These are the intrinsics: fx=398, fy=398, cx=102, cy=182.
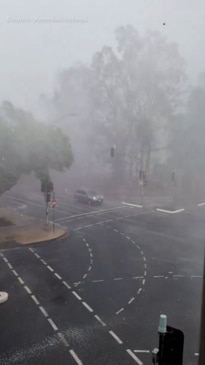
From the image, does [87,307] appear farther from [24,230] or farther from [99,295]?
[24,230]

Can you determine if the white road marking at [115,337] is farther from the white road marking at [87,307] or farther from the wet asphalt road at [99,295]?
the white road marking at [87,307]

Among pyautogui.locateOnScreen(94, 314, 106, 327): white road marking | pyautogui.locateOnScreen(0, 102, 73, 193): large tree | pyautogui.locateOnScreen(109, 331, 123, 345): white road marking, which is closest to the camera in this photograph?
pyautogui.locateOnScreen(109, 331, 123, 345): white road marking

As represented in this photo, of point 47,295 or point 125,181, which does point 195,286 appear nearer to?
point 47,295

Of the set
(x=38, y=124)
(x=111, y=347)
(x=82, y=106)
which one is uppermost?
(x=82, y=106)

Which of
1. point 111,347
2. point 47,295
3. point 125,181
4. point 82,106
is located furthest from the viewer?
point 82,106

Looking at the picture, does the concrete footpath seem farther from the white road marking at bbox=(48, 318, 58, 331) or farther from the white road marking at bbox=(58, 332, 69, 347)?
the white road marking at bbox=(58, 332, 69, 347)

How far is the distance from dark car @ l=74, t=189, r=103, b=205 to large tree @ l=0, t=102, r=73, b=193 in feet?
16.2

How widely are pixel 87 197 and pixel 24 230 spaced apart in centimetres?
910

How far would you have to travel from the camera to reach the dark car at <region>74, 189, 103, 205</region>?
91.3 ft

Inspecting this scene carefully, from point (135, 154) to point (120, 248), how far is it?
22263mm

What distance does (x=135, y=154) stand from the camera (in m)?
37.9

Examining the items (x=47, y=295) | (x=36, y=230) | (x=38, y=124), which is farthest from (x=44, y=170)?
(x=47, y=295)

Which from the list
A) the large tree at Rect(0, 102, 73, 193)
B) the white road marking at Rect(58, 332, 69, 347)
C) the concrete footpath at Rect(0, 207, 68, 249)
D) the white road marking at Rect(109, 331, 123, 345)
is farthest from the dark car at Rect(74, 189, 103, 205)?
the white road marking at Rect(58, 332, 69, 347)

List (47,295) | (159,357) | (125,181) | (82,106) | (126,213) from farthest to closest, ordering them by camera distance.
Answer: (82,106) < (125,181) < (126,213) < (47,295) < (159,357)
